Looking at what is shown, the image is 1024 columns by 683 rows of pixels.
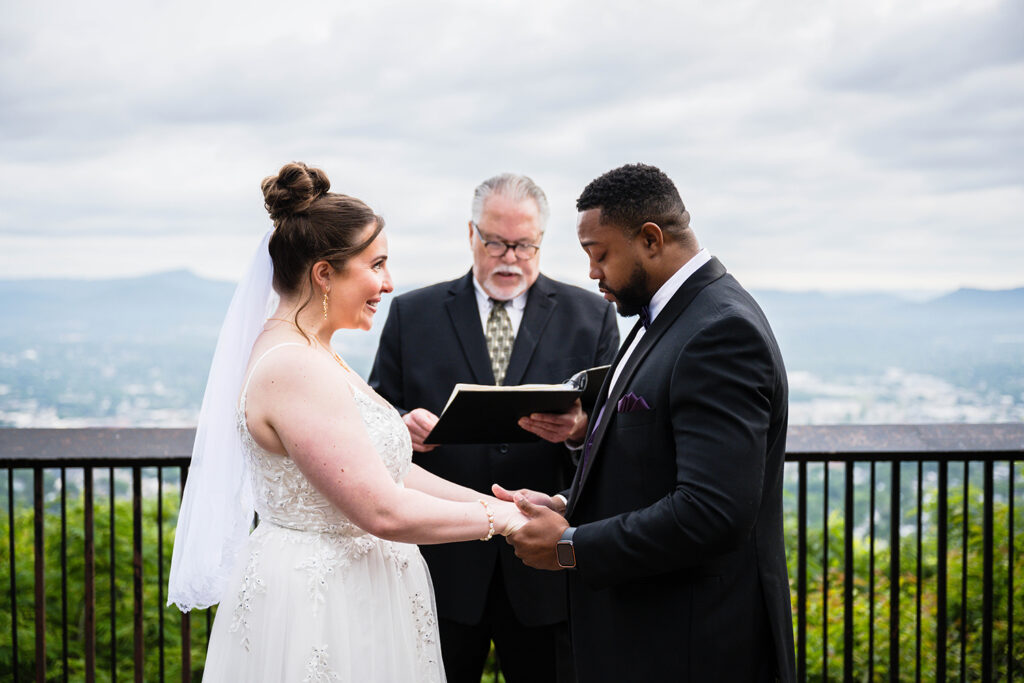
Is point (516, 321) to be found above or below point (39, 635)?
above

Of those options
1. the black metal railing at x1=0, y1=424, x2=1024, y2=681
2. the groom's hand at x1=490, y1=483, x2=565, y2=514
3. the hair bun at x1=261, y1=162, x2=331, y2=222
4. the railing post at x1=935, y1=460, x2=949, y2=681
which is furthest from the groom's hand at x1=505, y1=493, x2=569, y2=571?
the railing post at x1=935, y1=460, x2=949, y2=681

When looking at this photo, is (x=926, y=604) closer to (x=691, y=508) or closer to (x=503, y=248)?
(x=503, y=248)

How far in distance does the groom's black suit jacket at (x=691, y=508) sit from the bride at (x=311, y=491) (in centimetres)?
38

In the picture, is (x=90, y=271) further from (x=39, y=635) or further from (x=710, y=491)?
(x=710, y=491)

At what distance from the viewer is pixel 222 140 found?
512cm

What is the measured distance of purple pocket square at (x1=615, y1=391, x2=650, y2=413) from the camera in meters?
1.64

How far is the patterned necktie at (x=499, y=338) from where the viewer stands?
9.50 feet

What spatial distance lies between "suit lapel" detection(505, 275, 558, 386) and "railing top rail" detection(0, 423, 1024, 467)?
3.68 feet

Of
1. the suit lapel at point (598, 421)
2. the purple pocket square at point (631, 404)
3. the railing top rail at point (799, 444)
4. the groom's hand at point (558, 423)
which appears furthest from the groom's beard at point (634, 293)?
the railing top rail at point (799, 444)

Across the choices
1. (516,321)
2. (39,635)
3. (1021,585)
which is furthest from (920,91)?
(39,635)

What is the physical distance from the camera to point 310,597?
1884 mm

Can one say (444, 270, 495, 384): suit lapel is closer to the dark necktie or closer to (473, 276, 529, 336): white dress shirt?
(473, 276, 529, 336): white dress shirt

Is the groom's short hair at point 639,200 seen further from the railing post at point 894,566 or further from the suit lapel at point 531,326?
the railing post at point 894,566

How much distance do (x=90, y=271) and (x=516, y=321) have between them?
146 inches
